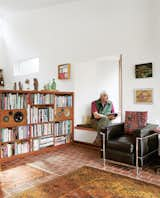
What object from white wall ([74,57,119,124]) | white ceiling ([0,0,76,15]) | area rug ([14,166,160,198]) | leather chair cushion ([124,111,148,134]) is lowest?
area rug ([14,166,160,198])

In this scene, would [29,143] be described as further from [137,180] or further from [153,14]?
Answer: [153,14]

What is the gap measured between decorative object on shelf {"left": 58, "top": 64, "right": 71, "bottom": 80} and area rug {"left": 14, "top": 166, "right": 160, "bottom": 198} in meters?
2.58

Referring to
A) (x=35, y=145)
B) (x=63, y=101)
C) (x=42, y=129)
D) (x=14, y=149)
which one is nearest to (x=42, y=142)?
(x=35, y=145)

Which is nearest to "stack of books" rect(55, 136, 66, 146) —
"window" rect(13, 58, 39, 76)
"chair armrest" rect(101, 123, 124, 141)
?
"chair armrest" rect(101, 123, 124, 141)

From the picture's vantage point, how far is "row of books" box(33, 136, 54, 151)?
3865 millimetres

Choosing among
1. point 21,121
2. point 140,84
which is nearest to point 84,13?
point 140,84

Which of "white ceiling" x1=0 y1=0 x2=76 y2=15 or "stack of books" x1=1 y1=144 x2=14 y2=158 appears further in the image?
"white ceiling" x1=0 y1=0 x2=76 y2=15

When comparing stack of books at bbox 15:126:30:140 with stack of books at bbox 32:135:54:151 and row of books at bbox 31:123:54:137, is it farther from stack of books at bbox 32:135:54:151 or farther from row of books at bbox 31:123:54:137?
stack of books at bbox 32:135:54:151

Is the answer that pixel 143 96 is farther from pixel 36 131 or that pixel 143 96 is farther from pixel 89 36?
pixel 36 131

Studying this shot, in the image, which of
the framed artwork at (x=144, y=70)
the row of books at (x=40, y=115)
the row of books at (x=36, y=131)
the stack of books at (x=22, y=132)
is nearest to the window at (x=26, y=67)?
the row of books at (x=40, y=115)

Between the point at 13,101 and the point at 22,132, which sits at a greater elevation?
the point at 13,101

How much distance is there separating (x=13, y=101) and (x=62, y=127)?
4.50 ft

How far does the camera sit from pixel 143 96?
3648mm

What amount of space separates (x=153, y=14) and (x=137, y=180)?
2862mm
